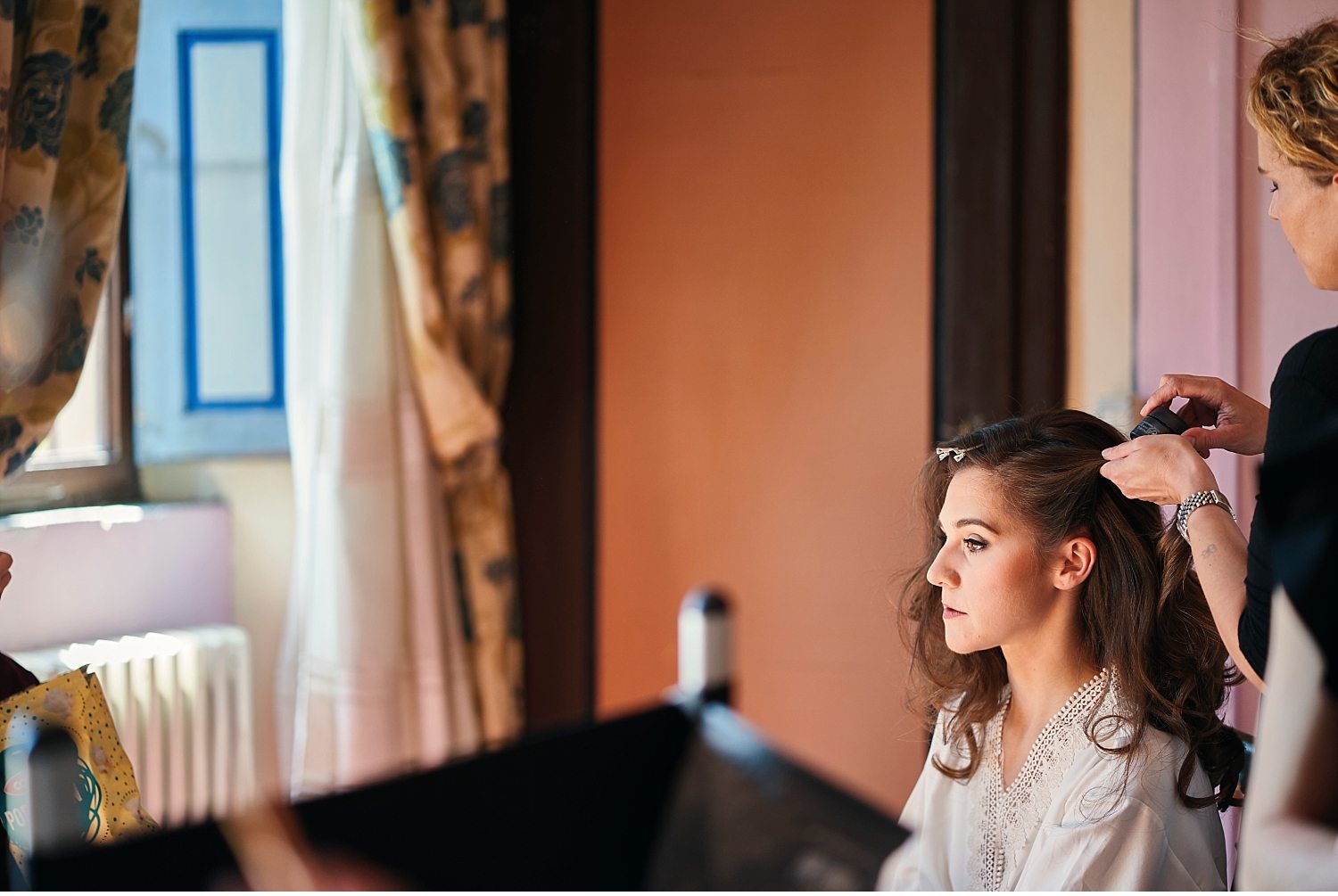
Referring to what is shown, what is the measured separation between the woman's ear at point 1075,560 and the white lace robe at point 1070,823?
0.35 feet

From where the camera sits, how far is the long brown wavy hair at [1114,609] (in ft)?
4.02

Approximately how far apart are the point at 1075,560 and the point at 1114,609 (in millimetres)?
64

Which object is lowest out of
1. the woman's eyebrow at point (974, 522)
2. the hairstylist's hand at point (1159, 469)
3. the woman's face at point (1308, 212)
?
the woman's eyebrow at point (974, 522)

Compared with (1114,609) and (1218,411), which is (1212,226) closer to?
(1218,411)

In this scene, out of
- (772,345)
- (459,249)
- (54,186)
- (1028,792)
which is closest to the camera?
(1028,792)

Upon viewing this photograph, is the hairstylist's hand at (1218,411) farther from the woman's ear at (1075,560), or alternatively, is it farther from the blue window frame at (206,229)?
the blue window frame at (206,229)

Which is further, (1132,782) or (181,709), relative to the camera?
(181,709)

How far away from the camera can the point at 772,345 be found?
8.09ft

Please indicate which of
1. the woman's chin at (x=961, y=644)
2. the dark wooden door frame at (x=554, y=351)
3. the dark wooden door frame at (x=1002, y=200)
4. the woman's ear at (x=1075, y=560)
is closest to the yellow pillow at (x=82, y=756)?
the woman's chin at (x=961, y=644)

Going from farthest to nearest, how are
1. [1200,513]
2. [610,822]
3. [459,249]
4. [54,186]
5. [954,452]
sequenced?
[459,249] < [54,186] < [954,452] < [1200,513] < [610,822]

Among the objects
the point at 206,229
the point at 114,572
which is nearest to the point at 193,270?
the point at 206,229

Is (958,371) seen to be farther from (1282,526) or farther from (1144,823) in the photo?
(1282,526)

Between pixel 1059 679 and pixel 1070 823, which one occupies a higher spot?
pixel 1059 679

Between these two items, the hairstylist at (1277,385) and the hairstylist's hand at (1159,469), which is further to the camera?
the hairstylist's hand at (1159,469)
